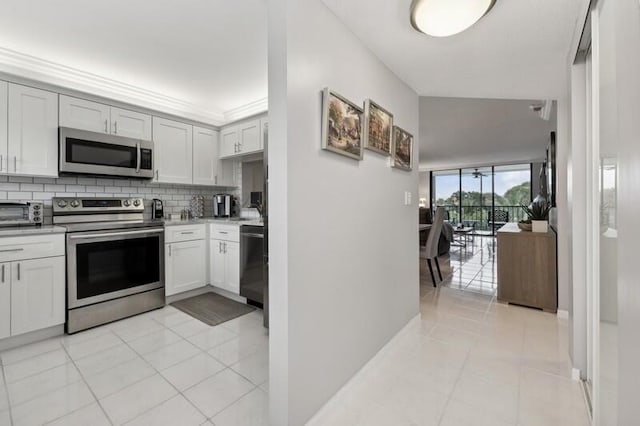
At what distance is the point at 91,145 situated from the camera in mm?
2734

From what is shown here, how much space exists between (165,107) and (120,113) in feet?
1.49

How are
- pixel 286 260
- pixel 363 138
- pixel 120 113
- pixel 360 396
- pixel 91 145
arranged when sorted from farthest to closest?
1. pixel 120 113
2. pixel 91 145
3. pixel 363 138
4. pixel 360 396
5. pixel 286 260

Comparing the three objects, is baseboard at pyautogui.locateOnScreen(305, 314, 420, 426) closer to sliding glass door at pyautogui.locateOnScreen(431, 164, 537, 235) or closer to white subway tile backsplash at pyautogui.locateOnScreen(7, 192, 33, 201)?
white subway tile backsplash at pyautogui.locateOnScreen(7, 192, 33, 201)

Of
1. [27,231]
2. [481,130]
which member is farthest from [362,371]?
[481,130]

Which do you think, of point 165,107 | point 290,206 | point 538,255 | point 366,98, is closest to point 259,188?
point 165,107

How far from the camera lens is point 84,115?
2.72 metres

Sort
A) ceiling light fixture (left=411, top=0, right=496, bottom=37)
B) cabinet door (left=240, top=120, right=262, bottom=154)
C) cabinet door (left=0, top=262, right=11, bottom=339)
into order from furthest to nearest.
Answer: cabinet door (left=240, top=120, right=262, bottom=154)
cabinet door (left=0, top=262, right=11, bottom=339)
ceiling light fixture (left=411, top=0, right=496, bottom=37)

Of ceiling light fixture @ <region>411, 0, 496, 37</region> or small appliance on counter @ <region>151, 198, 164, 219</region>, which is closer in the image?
ceiling light fixture @ <region>411, 0, 496, 37</region>

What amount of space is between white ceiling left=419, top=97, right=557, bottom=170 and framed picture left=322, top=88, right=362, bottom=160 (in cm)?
220

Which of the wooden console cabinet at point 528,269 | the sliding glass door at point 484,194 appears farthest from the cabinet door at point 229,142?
the sliding glass door at point 484,194

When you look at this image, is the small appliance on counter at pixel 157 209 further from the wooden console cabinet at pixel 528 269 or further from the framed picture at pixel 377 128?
the wooden console cabinet at pixel 528 269

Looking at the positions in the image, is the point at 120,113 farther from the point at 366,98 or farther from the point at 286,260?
the point at 286,260

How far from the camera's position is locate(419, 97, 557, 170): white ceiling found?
3682mm

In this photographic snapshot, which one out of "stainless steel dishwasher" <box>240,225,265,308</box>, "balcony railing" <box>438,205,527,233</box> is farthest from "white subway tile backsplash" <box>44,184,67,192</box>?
"balcony railing" <box>438,205,527,233</box>
